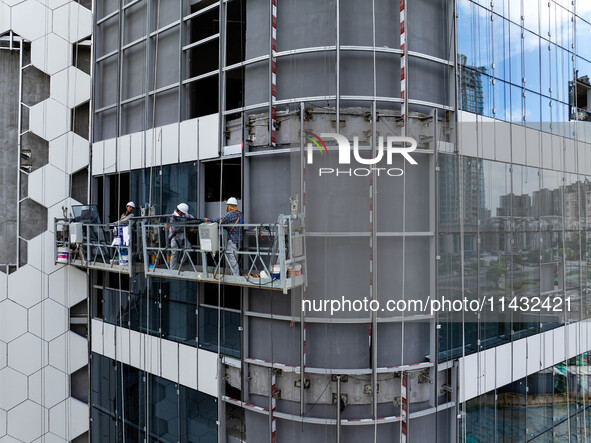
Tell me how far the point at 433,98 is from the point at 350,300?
155 inches

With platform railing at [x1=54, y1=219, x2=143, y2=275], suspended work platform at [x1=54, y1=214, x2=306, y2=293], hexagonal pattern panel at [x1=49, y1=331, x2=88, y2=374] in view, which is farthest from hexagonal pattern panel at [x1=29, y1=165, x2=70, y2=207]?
hexagonal pattern panel at [x1=49, y1=331, x2=88, y2=374]

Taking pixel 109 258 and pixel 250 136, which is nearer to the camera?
pixel 250 136

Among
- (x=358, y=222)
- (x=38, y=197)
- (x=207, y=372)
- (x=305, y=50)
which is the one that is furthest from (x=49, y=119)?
(x=358, y=222)

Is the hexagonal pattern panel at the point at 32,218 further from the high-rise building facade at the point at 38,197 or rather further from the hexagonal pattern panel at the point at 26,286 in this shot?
the hexagonal pattern panel at the point at 26,286

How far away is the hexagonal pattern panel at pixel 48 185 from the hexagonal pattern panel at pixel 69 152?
0.21 metres

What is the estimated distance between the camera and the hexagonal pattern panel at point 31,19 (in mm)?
10789

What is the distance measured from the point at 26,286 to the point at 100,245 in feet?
10.5

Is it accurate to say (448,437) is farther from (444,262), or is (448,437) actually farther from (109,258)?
(109,258)

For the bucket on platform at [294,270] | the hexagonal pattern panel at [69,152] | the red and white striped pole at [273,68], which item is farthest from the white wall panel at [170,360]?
the hexagonal pattern panel at [69,152]

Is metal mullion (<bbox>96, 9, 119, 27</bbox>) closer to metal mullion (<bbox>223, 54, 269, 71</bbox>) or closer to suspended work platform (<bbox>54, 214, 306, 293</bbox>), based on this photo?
metal mullion (<bbox>223, 54, 269, 71</bbox>)

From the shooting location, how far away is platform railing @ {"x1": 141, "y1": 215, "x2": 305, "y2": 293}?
6543mm

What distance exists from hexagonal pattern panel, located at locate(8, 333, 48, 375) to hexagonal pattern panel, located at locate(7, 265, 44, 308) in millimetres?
959

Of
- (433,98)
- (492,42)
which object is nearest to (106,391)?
(433,98)

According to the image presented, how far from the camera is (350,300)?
6.93 metres
